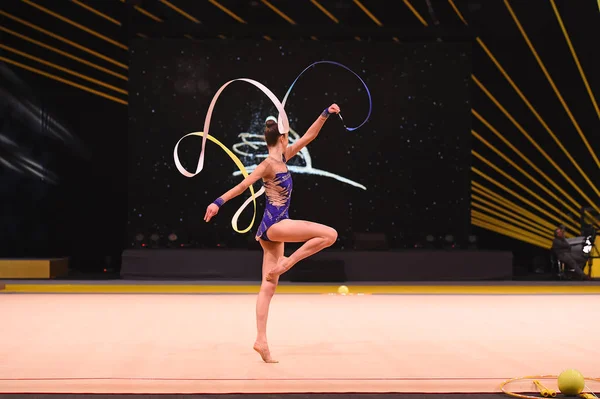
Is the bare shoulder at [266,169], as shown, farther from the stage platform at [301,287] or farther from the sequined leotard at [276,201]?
the stage platform at [301,287]

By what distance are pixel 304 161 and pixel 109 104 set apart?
154 inches

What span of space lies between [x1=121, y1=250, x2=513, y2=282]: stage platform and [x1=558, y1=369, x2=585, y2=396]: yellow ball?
9182 mm

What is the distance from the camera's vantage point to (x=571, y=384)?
4.32 meters

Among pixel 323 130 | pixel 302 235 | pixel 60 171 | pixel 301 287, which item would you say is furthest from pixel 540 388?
pixel 60 171

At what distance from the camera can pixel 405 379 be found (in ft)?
15.6

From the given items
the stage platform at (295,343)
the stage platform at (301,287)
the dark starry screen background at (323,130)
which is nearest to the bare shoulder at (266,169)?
the stage platform at (295,343)

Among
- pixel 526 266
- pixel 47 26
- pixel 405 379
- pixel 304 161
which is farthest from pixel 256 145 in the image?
pixel 405 379

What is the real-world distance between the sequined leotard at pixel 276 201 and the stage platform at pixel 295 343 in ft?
3.03

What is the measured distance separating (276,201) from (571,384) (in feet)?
7.38

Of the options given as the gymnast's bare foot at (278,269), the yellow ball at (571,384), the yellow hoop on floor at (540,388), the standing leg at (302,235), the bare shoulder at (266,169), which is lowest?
the yellow hoop on floor at (540,388)

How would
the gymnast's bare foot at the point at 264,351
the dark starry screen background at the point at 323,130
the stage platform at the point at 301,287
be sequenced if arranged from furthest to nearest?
the dark starry screen background at the point at 323,130, the stage platform at the point at 301,287, the gymnast's bare foot at the point at 264,351

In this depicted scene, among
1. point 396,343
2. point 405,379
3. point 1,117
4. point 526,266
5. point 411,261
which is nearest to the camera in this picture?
point 405,379

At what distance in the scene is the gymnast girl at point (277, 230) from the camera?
5383mm

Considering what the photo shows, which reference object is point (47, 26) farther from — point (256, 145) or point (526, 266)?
point (526, 266)
